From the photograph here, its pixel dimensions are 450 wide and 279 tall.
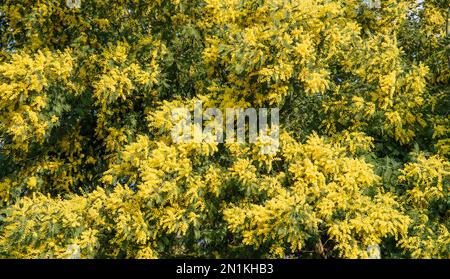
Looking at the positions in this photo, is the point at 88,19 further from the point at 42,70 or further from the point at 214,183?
the point at 214,183

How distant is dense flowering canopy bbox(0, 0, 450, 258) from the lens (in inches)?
237

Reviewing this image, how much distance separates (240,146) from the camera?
20.5 ft

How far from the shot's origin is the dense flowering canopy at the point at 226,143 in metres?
6.02

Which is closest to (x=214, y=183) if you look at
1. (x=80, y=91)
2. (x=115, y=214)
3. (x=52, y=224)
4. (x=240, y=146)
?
(x=240, y=146)

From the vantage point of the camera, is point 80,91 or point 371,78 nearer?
point 371,78

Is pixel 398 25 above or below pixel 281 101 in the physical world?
above

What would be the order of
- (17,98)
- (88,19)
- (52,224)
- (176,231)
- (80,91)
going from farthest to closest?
1. (88,19)
2. (80,91)
3. (17,98)
4. (52,224)
5. (176,231)

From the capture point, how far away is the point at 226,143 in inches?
248

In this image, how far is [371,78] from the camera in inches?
264

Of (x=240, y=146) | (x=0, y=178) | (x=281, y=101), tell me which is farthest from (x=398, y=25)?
(x=0, y=178)

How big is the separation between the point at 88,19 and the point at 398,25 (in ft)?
13.6

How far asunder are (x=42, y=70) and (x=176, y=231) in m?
2.52
